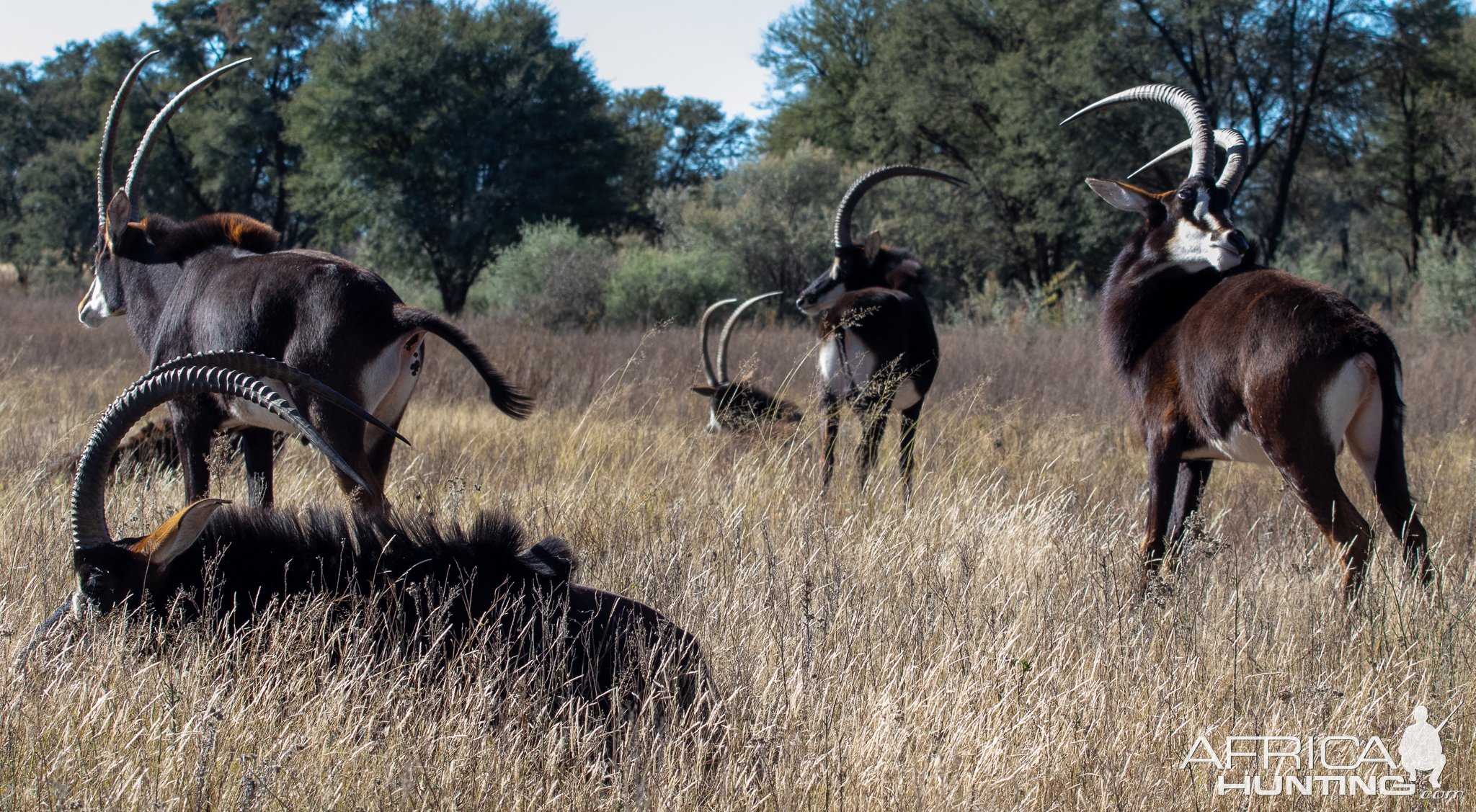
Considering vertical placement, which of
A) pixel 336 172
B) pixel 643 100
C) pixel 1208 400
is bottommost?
pixel 1208 400

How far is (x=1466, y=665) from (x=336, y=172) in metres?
32.0

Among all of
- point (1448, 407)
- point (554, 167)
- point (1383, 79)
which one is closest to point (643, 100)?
point (554, 167)

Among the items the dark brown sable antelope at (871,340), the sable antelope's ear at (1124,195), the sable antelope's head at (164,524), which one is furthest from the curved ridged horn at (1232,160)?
the sable antelope's head at (164,524)

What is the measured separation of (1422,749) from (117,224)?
20.3 feet

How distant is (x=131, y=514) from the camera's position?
523cm

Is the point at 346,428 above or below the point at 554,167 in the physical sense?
below

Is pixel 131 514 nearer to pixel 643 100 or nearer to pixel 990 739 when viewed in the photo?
pixel 990 739

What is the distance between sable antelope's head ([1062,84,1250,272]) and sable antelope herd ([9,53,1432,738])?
0.5 inches

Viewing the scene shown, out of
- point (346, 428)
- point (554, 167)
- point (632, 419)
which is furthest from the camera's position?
point (554, 167)

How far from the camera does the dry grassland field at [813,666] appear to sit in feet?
9.27

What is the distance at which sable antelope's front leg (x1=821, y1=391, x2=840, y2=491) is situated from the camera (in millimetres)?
7066

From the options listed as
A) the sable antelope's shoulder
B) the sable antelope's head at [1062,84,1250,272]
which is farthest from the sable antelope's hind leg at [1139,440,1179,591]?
the sable antelope's shoulder

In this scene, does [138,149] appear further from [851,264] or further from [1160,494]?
[1160,494]

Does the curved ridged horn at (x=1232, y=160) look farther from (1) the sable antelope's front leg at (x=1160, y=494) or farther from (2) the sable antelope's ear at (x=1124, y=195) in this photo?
(1) the sable antelope's front leg at (x=1160, y=494)
